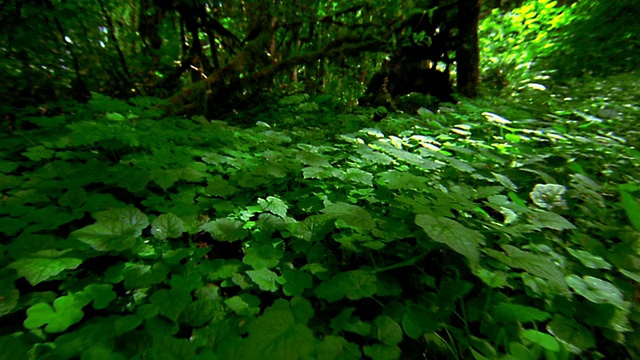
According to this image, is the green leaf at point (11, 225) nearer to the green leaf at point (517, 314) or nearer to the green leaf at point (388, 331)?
the green leaf at point (388, 331)

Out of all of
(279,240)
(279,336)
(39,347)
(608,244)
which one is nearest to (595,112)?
(608,244)

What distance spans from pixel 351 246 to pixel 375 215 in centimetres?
27

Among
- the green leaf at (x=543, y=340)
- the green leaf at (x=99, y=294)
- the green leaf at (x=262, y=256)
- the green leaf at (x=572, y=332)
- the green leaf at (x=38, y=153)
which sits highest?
the green leaf at (x=38, y=153)

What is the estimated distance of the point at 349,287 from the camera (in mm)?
924

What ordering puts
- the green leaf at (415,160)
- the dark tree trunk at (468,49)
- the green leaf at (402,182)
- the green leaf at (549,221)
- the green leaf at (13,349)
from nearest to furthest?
the green leaf at (13,349), the green leaf at (549,221), the green leaf at (402,182), the green leaf at (415,160), the dark tree trunk at (468,49)

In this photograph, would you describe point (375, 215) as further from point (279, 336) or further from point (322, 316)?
point (279, 336)

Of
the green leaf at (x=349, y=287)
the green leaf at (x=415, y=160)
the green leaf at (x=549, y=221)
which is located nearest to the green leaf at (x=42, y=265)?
the green leaf at (x=349, y=287)

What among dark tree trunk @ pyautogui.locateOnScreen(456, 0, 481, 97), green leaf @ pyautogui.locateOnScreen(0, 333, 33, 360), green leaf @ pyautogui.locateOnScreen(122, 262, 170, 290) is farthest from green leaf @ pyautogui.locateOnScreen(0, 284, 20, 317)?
dark tree trunk @ pyautogui.locateOnScreen(456, 0, 481, 97)

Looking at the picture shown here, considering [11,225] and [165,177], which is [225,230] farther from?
[11,225]

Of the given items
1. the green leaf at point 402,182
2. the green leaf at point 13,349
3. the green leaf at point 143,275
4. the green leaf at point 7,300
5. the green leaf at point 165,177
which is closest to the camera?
the green leaf at point 13,349

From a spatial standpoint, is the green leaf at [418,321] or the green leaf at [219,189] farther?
the green leaf at [219,189]

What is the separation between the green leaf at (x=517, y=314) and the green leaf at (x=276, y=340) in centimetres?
64

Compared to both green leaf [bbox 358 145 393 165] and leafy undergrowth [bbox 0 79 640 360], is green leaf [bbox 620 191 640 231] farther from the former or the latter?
green leaf [bbox 358 145 393 165]

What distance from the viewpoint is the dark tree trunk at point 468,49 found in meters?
3.87
